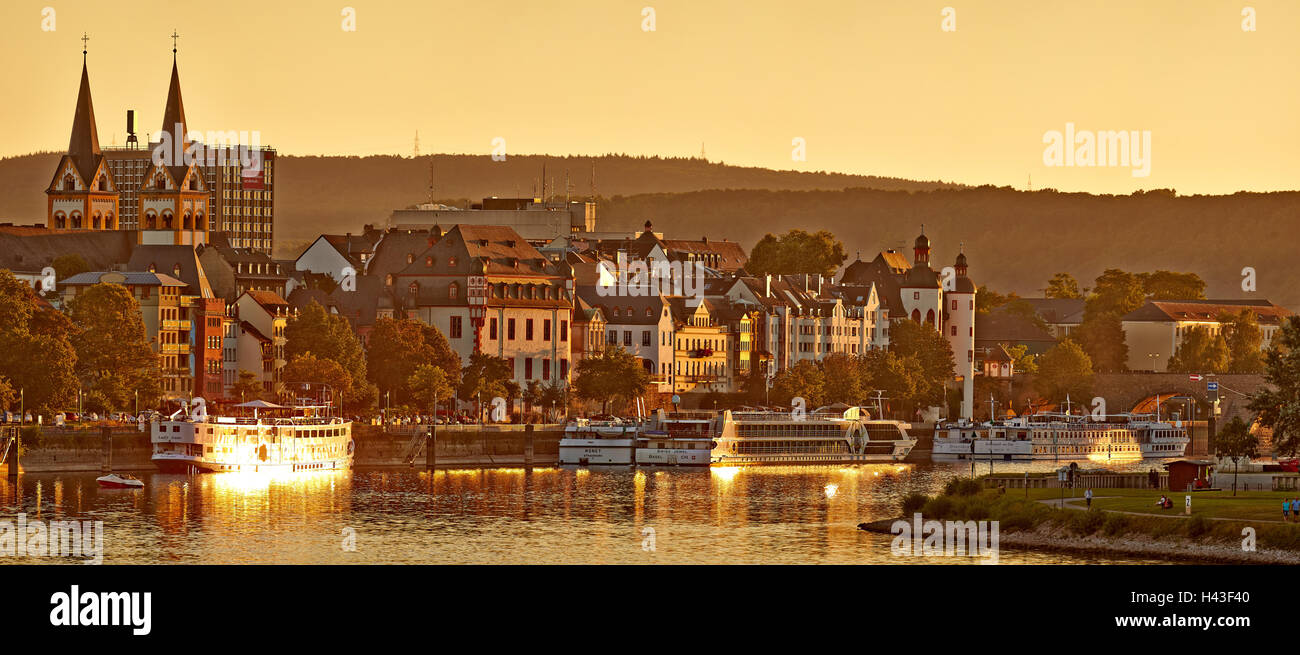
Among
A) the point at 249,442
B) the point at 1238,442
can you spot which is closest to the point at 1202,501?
the point at 1238,442

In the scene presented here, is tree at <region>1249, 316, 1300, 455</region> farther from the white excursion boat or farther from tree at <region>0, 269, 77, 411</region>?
tree at <region>0, 269, 77, 411</region>

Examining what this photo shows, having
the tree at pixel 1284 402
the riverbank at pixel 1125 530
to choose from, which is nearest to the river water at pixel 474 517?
the riverbank at pixel 1125 530

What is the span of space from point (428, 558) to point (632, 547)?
36.6 feet

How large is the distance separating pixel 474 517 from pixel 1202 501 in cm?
3893

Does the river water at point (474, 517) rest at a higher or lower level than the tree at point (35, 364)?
lower

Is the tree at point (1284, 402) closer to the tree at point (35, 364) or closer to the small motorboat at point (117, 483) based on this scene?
the small motorboat at point (117, 483)

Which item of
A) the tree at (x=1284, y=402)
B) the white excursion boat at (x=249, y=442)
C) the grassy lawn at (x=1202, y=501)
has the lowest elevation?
the grassy lawn at (x=1202, y=501)

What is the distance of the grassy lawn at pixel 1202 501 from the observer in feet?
434

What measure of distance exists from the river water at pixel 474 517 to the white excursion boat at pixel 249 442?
1.84 metres

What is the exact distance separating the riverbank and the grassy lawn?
1.11ft

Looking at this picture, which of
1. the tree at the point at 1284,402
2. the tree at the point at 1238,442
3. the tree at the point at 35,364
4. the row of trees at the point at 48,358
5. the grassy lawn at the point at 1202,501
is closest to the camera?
the grassy lawn at the point at 1202,501
